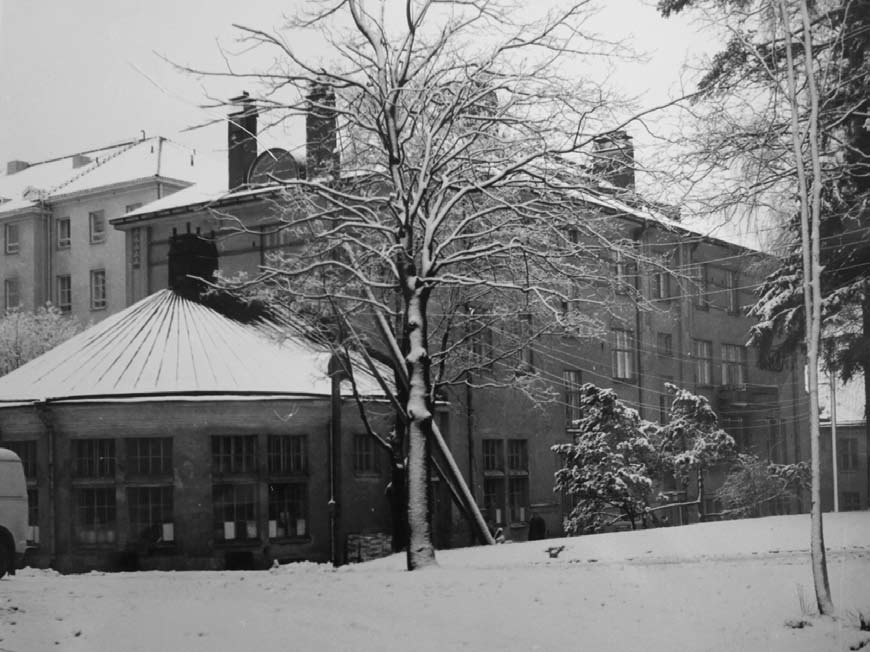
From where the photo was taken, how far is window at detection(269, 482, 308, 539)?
58.4 feet

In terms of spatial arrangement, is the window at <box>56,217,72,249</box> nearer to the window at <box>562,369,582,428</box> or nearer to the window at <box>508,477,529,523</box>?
the window at <box>562,369,582,428</box>

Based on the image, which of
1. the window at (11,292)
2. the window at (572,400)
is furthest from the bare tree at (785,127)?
the window at (11,292)

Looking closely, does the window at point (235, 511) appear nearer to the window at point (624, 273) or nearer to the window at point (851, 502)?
the window at point (624, 273)

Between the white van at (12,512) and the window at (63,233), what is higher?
the window at (63,233)

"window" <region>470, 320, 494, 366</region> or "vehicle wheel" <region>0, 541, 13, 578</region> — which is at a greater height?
"window" <region>470, 320, 494, 366</region>

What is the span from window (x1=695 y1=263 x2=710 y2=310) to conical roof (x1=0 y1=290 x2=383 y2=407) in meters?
6.00

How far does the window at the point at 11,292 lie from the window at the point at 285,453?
658cm

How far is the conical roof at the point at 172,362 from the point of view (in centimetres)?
1322

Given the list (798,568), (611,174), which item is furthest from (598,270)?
(798,568)

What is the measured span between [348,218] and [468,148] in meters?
1.64

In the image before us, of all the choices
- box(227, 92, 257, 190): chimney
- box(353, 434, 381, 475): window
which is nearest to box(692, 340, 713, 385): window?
box(227, 92, 257, 190): chimney

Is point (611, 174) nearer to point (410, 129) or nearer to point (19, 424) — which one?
point (410, 129)

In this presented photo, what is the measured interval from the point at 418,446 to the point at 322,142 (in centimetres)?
426

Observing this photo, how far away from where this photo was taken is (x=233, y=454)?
56.1 ft
